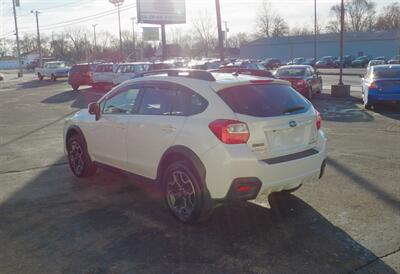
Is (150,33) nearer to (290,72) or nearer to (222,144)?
(290,72)

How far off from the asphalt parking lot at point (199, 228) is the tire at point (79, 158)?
0.18m

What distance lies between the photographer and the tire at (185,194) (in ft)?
14.8

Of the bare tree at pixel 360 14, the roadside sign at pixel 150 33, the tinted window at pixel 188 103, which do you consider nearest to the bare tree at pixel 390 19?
the bare tree at pixel 360 14

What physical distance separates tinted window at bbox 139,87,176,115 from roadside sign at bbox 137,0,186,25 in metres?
36.2

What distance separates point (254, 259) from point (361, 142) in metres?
5.98

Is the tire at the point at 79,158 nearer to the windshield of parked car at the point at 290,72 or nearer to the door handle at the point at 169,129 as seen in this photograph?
the door handle at the point at 169,129

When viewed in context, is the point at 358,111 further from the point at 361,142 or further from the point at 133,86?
the point at 133,86

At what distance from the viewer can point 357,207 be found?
5.15 metres

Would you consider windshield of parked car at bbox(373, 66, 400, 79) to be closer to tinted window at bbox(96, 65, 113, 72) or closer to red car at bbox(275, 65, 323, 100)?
red car at bbox(275, 65, 323, 100)

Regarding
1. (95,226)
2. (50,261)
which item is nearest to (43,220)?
(95,226)

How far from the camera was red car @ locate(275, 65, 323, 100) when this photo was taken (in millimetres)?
16922

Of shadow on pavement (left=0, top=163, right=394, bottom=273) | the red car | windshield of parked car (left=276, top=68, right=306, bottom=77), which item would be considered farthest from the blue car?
shadow on pavement (left=0, top=163, right=394, bottom=273)

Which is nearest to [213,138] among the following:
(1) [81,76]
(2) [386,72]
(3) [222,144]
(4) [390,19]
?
(3) [222,144]

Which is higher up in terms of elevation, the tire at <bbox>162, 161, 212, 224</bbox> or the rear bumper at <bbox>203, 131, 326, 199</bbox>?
the rear bumper at <bbox>203, 131, 326, 199</bbox>
